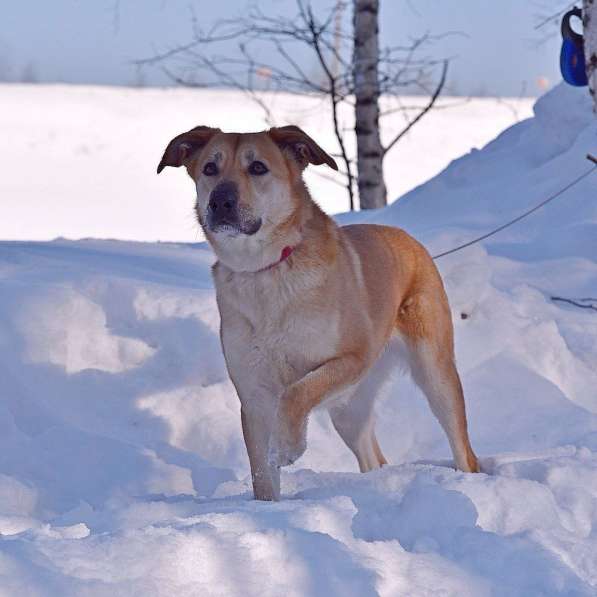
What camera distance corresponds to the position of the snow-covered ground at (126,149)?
20297 mm

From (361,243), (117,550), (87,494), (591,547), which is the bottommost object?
(87,494)

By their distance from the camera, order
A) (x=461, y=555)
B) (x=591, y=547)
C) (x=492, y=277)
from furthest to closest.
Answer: (x=492, y=277)
(x=591, y=547)
(x=461, y=555)

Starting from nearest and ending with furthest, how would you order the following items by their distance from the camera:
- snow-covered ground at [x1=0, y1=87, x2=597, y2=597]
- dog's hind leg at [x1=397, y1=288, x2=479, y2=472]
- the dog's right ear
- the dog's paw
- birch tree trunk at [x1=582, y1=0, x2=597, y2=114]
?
1. snow-covered ground at [x1=0, y1=87, x2=597, y2=597]
2. the dog's paw
3. the dog's right ear
4. dog's hind leg at [x1=397, y1=288, x2=479, y2=472]
5. birch tree trunk at [x1=582, y1=0, x2=597, y2=114]

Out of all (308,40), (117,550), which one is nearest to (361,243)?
(117,550)

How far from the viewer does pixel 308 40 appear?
11383mm

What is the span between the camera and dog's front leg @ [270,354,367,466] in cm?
369

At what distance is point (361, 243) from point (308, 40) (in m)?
7.40

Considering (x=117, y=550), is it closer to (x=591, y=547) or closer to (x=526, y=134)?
(x=591, y=547)

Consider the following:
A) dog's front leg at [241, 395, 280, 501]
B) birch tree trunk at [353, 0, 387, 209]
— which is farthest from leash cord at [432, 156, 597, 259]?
birch tree trunk at [353, 0, 387, 209]

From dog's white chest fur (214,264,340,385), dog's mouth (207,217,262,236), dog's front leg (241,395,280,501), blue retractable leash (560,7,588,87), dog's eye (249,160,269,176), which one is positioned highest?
blue retractable leash (560,7,588,87)

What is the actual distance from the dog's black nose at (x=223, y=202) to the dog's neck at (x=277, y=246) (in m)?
0.13

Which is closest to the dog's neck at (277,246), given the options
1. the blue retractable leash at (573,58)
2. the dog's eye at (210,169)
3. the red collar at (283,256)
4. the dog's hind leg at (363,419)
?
the red collar at (283,256)

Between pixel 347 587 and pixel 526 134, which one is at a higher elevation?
pixel 526 134

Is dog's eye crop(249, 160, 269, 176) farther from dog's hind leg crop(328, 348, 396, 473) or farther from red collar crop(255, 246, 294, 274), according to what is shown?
dog's hind leg crop(328, 348, 396, 473)
